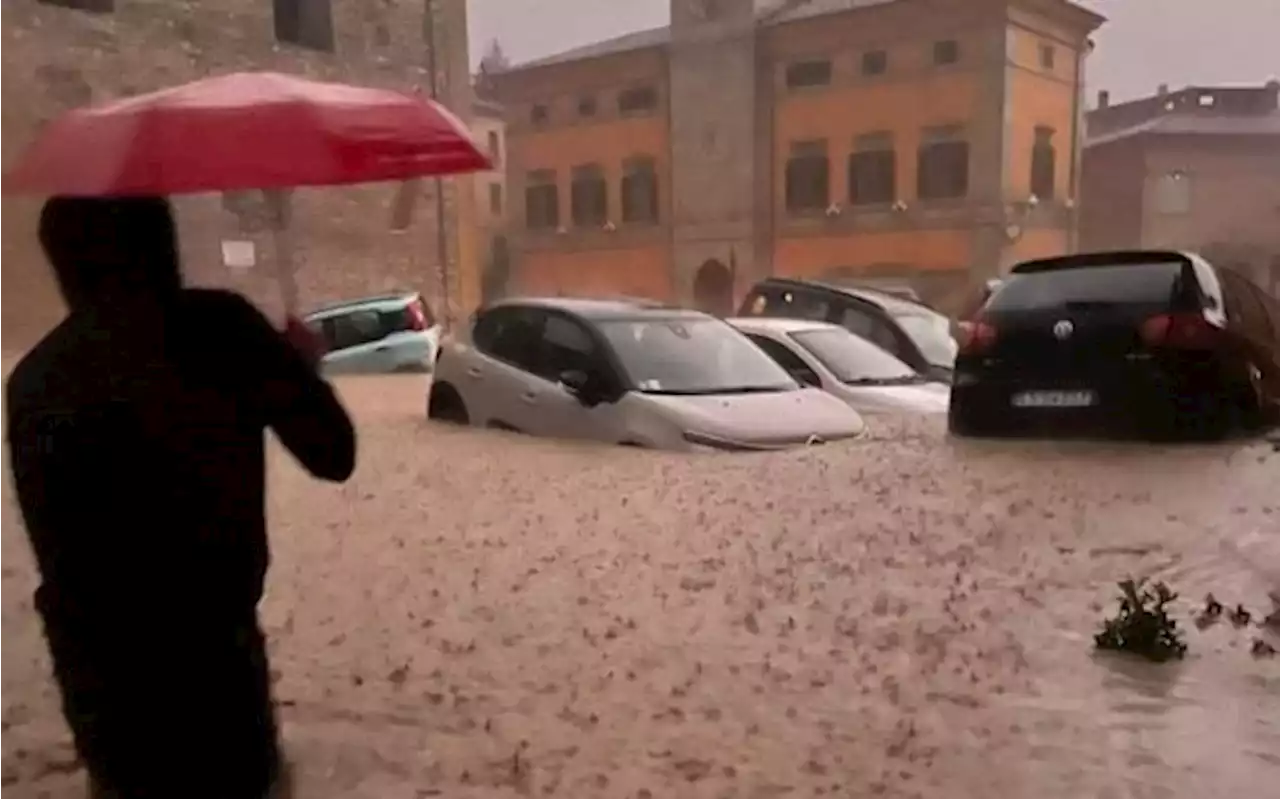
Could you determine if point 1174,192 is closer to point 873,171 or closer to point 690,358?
point 690,358

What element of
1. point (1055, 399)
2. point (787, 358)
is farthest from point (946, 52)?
point (1055, 399)

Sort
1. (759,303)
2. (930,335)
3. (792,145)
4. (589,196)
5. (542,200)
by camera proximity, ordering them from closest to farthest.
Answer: (930,335) → (759,303) → (542,200) → (589,196) → (792,145)

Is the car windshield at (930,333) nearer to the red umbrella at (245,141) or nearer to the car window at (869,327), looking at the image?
the car window at (869,327)

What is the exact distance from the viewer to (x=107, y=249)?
4.03 ft

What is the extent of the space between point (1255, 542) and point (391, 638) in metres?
1.98

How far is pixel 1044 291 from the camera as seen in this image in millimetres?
4316

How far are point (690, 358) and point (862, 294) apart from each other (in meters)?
2.50

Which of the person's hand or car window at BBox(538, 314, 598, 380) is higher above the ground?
the person's hand

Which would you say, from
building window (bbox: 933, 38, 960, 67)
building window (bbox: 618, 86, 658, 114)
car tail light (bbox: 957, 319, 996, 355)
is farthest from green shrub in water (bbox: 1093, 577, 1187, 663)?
building window (bbox: 933, 38, 960, 67)

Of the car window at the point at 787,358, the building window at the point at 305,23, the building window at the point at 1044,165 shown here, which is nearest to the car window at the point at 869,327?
the car window at the point at 787,358

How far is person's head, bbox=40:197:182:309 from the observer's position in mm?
1226

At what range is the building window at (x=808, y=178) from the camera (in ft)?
28.3

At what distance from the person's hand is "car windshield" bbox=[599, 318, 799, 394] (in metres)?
3.06

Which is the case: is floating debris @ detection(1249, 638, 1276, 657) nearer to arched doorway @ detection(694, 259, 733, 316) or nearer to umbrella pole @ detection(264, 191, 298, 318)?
umbrella pole @ detection(264, 191, 298, 318)
